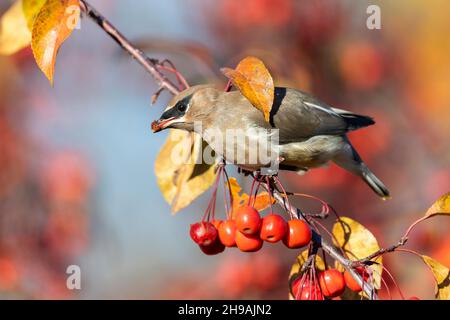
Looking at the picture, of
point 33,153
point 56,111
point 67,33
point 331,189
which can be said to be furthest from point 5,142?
point 67,33

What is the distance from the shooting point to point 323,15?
701 cm

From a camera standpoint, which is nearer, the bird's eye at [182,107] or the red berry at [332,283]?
the red berry at [332,283]

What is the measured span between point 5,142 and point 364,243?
4.91 metres

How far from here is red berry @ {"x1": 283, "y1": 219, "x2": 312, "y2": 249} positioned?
277 cm

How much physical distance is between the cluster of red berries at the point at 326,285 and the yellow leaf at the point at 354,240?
19cm

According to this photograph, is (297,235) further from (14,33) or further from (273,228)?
(14,33)

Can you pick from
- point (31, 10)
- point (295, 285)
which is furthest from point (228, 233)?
point (31, 10)

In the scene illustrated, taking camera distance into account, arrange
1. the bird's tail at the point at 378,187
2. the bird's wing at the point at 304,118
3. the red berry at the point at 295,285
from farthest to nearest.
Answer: the bird's tail at the point at 378,187 → the bird's wing at the point at 304,118 → the red berry at the point at 295,285

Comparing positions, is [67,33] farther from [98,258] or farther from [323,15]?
[98,258]

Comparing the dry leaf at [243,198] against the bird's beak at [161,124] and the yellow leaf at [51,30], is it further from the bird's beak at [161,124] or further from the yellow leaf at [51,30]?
the yellow leaf at [51,30]

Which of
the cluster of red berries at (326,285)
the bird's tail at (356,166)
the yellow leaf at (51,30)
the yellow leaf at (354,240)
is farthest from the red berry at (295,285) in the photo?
the bird's tail at (356,166)

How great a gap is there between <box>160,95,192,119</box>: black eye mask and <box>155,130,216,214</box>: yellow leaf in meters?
0.13

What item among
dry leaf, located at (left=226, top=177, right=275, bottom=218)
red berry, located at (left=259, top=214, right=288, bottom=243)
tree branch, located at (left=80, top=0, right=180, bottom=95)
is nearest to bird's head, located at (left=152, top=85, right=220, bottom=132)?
tree branch, located at (left=80, top=0, right=180, bottom=95)

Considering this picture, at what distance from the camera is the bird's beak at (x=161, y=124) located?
3.54 metres
